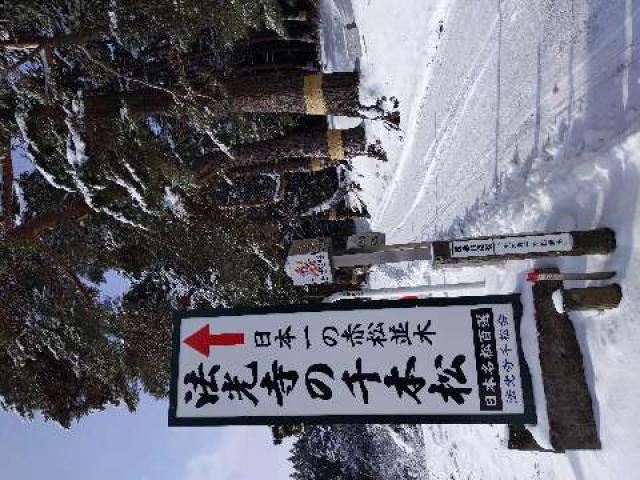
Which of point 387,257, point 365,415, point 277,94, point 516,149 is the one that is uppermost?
point 277,94

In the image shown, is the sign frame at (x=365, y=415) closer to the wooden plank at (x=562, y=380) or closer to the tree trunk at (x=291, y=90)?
the wooden plank at (x=562, y=380)

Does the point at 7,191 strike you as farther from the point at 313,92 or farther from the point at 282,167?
the point at 282,167

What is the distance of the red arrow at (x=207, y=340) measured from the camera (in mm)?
4758

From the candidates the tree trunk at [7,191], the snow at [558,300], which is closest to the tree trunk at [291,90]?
the tree trunk at [7,191]

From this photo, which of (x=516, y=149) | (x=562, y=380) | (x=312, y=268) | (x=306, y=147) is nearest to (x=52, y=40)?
(x=306, y=147)

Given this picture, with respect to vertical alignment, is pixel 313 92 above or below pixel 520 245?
above

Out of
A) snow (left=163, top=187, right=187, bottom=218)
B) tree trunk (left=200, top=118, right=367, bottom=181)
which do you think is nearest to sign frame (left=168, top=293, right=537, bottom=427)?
snow (left=163, top=187, right=187, bottom=218)

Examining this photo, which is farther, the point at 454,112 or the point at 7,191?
the point at 7,191

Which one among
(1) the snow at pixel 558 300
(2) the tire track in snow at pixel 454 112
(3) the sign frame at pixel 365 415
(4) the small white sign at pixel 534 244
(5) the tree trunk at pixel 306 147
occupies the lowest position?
(3) the sign frame at pixel 365 415

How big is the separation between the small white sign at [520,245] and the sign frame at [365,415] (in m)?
0.65

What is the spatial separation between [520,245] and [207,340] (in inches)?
106

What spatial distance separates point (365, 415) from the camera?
4379 mm

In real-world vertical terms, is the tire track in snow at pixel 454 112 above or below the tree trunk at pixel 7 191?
above

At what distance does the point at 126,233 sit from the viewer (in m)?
12.3
